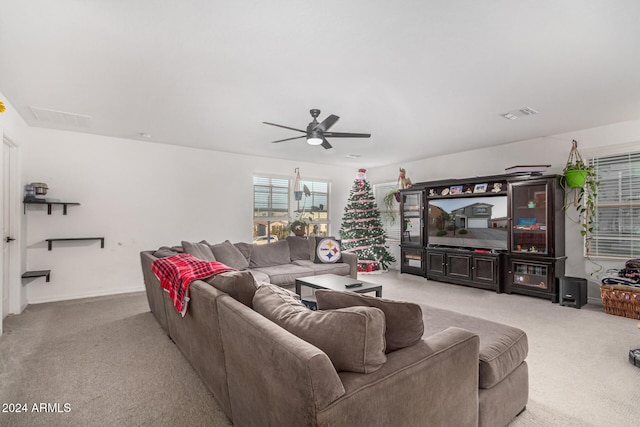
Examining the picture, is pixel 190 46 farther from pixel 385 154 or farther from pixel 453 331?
pixel 385 154

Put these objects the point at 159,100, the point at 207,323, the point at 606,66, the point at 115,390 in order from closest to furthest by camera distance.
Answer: the point at 207,323, the point at 115,390, the point at 606,66, the point at 159,100

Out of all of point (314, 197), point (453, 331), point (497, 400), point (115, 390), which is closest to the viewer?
point (453, 331)

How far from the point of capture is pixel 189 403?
82.4 inches

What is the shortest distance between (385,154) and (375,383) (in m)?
5.49

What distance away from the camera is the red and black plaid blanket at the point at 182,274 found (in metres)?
2.34

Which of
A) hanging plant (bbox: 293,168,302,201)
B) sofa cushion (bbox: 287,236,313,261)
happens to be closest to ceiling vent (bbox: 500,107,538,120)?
sofa cushion (bbox: 287,236,313,261)

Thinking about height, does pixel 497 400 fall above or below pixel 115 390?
above

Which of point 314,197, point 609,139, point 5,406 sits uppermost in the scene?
point 609,139

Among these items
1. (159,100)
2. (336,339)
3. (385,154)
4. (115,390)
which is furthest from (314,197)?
A: (336,339)

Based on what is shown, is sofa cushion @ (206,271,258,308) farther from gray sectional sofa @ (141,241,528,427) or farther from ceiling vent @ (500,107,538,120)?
ceiling vent @ (500,107,538,120)

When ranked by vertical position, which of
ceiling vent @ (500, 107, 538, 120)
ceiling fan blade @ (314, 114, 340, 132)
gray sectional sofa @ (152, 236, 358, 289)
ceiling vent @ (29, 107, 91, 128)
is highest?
ceiling vent @ (500, 107, 538, 120)

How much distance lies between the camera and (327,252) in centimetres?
535

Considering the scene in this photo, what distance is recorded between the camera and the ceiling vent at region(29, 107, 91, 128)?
3.82m

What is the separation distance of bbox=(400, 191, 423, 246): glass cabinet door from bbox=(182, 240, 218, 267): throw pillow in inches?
154
